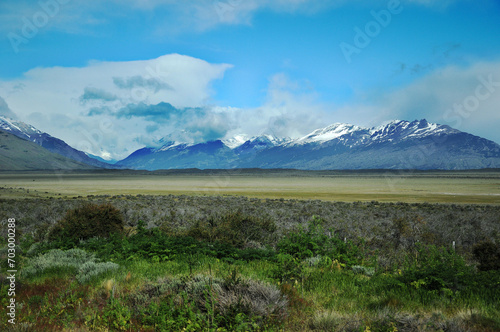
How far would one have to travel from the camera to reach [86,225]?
46.7 ft

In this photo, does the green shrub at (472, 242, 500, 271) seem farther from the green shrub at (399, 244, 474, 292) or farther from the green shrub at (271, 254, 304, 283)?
the green shrub at (271, 254, 304, 283)

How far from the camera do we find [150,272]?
8789 millimetres

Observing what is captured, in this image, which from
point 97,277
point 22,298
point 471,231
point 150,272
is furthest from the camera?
point 471,231

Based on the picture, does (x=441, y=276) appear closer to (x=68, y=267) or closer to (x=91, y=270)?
(x=91, y=270)

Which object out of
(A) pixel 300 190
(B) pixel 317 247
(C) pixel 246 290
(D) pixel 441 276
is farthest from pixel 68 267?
(A) pixel 300 190

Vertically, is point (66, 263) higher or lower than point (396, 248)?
higher

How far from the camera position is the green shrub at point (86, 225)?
13.8 metres

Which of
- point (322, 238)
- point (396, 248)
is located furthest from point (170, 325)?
point (396, 248)

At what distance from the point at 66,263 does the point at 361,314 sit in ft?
26.0

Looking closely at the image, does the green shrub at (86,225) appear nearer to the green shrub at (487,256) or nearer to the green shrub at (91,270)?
the green shrub at (91,270)

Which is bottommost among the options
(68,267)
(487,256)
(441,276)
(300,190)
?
(300,190)

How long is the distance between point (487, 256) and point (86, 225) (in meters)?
14.7

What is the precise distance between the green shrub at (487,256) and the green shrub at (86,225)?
45.7 feet

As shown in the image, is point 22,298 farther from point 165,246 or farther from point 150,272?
point 165,246
